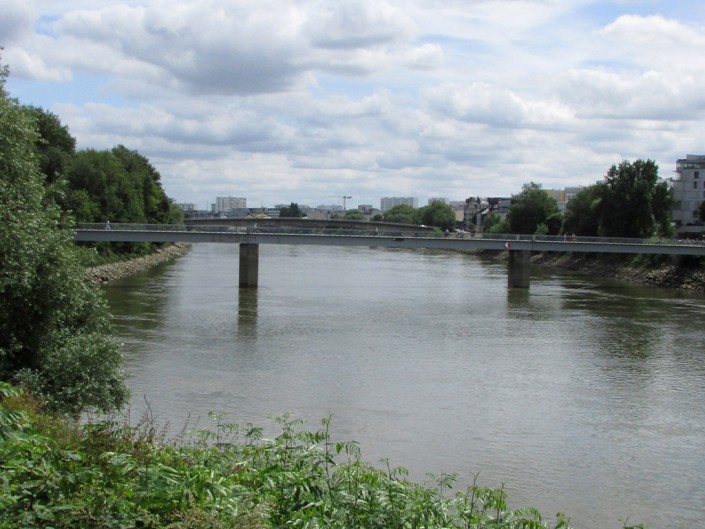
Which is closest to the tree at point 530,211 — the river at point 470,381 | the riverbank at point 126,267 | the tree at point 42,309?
the riverbank at point 126,267

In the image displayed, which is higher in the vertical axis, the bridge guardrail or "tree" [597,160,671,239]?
"tree" [597,160,671,239]

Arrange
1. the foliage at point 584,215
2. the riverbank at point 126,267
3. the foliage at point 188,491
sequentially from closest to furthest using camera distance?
the foliage at point 188,491 < the riverbank at point 126,267 < the foliage at point 584,215

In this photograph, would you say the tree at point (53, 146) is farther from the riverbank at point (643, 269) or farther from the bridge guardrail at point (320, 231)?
the riverbank at point (643, 269)

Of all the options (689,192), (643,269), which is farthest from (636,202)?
(689,192)

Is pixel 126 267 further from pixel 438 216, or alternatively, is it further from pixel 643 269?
pixel 438 216

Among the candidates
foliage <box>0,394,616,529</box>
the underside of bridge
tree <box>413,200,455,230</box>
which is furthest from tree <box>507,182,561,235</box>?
foliage <box>0,394,616,529</box>

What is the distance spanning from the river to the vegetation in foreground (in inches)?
221

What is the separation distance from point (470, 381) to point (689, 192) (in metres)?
87.5

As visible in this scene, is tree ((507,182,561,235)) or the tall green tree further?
tree ((507,182,561,235))

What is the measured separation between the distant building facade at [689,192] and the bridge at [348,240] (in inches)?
1473

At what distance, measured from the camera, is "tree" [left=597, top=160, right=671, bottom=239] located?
249 feet

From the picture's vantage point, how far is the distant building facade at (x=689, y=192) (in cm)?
10038

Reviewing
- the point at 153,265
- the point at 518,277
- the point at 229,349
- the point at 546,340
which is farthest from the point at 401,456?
the point at 153,265

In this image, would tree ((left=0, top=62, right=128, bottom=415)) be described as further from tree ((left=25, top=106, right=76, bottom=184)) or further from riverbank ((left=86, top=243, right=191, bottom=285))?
tree ((left=25, top=106, right=76, bottom=184))
